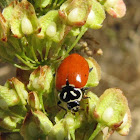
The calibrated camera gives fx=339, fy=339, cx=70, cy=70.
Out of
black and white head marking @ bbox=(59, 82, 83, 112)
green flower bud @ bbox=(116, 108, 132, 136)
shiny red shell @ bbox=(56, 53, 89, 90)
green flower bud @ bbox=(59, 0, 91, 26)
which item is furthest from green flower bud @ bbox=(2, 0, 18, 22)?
green flower bud @ bbox=(116, 108, 132, 136)

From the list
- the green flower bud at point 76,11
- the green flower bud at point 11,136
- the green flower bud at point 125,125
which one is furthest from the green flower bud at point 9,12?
the green flower bud at point 125,125

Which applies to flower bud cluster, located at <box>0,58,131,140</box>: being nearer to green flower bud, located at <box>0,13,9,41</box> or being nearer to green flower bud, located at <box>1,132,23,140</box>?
green flower bud, located at <box>1,132,23,140</box>

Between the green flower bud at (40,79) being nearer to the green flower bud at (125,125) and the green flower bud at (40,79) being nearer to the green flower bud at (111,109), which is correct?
the green flower bud at (111,109)

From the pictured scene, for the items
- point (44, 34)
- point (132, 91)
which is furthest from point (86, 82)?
point (132, 91)

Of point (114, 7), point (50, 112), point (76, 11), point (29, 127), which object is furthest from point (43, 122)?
point (114, 7)

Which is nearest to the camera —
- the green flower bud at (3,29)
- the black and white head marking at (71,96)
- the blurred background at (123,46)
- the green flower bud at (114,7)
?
the green flower bud at (3,29)

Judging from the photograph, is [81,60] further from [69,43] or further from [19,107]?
[19,107]
